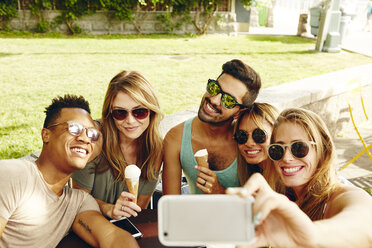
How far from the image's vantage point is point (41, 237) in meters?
2.03

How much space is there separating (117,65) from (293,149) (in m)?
8.31

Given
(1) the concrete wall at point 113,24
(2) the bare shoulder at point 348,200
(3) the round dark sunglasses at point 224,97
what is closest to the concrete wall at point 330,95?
(3) the round dark sunglasses at point 224,97

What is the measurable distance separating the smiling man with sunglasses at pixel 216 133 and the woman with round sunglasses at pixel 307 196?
2.07 feet

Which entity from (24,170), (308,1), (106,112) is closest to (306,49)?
(106,112)

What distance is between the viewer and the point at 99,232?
6.71 ft

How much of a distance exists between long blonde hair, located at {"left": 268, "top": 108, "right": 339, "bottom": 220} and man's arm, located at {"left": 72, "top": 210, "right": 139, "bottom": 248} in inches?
44.8

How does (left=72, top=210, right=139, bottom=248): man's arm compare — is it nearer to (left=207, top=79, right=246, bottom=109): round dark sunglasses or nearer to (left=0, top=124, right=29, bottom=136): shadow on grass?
(left=207, top=79, right=246, bottom=109): round dark sunglasses

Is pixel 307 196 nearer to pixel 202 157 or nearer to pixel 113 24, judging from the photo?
pixel 202 157

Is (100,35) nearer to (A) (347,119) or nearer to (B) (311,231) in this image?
(A) (347,119)

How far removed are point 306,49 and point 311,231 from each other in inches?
502

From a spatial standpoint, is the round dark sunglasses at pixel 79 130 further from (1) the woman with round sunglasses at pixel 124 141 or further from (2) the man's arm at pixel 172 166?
(2) the man's arm at pixel 172 166

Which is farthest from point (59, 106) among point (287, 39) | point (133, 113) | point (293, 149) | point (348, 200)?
point (287, 39)

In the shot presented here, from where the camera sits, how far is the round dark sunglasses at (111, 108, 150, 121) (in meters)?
2.72

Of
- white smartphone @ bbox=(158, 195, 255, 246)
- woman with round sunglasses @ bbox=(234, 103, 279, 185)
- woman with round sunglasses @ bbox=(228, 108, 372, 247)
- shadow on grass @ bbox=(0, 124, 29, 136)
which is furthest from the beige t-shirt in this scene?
shadow on grass @ bbox=(0, 124, 29, 136)
